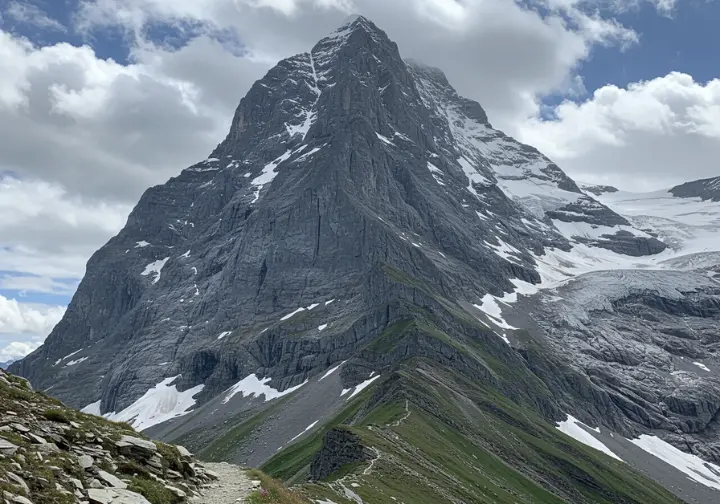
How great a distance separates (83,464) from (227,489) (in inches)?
245

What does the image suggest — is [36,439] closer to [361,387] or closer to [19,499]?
[19,499]

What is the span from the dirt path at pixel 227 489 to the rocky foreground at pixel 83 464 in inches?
1.5

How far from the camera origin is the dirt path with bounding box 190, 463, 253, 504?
930 inches

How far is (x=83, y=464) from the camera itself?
21234 millimetres

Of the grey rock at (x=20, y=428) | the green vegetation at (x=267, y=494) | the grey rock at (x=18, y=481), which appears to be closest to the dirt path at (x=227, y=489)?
the green vegetation at (x=267, y=494)

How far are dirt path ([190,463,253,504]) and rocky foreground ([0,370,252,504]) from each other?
0.12ft

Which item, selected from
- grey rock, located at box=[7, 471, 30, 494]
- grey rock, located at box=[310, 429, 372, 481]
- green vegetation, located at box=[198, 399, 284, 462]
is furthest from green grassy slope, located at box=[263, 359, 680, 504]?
grey rock, located at box=[7, 471, 30, 494]

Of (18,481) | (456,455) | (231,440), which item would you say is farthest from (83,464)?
(231,440)

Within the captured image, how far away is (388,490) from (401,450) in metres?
30.8

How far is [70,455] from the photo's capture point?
70.9ft

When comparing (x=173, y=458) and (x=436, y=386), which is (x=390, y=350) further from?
(x=173, y=458)

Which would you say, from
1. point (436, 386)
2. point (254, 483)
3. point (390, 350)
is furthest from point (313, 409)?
point (254, 483)

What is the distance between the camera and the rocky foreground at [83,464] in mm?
18703

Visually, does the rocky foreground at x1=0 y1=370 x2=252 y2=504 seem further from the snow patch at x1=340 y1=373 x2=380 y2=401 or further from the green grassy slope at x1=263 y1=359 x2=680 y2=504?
the snow patch at x1=340 y1=373 x2=380 y2=401
